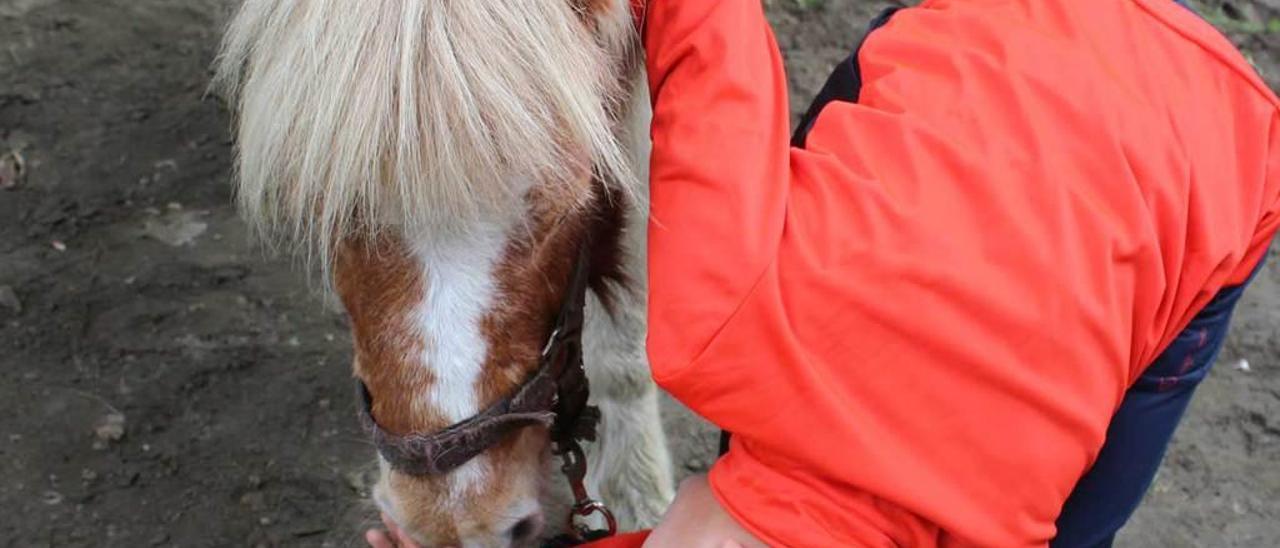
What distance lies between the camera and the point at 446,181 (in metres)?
1.22

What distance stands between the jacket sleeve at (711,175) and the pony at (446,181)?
0.38ft

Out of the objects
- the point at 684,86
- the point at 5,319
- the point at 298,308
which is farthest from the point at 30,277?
the point at 684,86

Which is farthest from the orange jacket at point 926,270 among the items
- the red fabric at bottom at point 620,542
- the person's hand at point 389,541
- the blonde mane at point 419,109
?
the person's hand at point 389,541

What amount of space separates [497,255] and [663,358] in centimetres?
24

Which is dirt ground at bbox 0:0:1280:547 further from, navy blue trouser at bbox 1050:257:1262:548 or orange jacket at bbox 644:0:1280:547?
orange jacket at bbox 644:0:1280:547

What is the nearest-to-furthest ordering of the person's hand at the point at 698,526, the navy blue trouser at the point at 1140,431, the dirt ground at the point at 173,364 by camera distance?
the person's hand at the point at 698,526, the navy blue trouser at the point at 1140,431, the dirt ground at the point at 173,364

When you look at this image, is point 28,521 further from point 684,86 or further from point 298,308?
point 684,86

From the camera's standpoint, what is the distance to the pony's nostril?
4.80 feet

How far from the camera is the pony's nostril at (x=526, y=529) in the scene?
146 cm

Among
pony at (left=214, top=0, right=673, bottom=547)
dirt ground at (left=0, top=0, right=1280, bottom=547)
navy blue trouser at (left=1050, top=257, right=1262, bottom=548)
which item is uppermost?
pony at (left=214, top=0, right=673, bottom=547)

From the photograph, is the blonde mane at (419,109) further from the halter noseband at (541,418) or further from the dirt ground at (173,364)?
the dirt ground at (173,364)

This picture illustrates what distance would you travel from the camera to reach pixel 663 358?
46.4 inches

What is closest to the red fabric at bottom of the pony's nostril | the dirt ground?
the pony's nostril

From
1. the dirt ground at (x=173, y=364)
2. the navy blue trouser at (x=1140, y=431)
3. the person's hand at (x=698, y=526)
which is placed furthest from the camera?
the dirt ground at (x=173, y=364)
